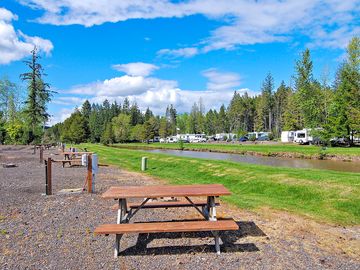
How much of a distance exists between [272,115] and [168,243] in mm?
97732

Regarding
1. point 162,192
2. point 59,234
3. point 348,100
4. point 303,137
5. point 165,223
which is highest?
point 348,100

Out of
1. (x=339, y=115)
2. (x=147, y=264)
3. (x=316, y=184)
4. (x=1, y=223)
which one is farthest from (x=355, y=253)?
(x=339, y=115)

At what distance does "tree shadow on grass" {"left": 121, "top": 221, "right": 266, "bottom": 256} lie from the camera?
5070 mm

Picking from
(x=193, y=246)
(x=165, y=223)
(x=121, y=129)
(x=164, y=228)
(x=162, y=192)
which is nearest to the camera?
(x=164, y=228)

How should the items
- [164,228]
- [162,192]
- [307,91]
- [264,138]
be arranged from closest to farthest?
[164,228]
[162,192]
[307,91]
[264,138]

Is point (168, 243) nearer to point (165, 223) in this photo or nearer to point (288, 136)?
point (165, 223)

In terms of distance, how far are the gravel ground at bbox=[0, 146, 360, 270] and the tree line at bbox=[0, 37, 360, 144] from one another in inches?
1421

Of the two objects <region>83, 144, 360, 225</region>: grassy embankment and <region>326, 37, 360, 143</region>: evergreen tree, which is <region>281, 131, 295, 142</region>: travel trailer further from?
<region>83, 144, 360, 225</region>: grassy embankment

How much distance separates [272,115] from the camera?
98.3 m

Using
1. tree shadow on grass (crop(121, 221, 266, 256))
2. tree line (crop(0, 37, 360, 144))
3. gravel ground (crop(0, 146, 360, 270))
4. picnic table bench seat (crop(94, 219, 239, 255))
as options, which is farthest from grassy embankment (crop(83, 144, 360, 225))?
tree line (crop(0, 37, 360, 144))

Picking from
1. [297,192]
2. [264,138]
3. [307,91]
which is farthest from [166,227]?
[264,138]

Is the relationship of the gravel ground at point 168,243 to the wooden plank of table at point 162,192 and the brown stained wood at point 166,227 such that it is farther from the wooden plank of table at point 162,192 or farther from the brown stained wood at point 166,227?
the wooden plank of table at point 162,192

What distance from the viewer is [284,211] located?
7.76m

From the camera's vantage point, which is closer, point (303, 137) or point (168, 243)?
point (168, 243)
